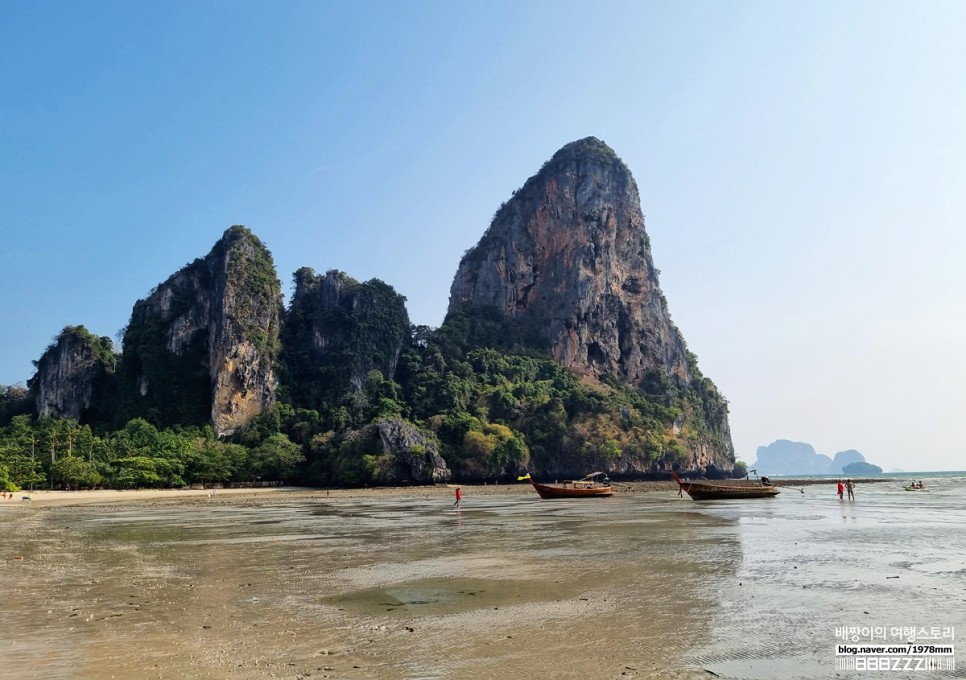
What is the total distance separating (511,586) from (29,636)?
296 inches

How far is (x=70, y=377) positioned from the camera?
94.2 meters

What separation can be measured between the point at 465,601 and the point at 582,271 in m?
104

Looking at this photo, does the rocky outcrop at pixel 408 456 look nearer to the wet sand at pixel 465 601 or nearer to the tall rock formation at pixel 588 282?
the tall rock formation at pixel 588 282

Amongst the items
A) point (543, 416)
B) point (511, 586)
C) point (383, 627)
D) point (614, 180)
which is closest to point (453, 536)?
point (511, 586)

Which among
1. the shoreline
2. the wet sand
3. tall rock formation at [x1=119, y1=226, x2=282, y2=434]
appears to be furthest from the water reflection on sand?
tall rock formation at [x1=119, y1=226, x2=282, y2=434]

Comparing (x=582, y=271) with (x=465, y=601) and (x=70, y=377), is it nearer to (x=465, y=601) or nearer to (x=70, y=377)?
(x=70, y=377)

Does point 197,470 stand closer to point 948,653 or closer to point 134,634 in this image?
point 134,634

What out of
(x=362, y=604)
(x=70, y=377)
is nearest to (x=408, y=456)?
(x=70, y=377)

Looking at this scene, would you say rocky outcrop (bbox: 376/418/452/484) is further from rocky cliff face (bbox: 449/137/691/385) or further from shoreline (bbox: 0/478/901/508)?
rocky cliff face (bbox: 449/137/691/385)

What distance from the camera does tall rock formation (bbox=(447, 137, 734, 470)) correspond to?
11062 cm

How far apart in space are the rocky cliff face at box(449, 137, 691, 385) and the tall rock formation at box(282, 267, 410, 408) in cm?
2086

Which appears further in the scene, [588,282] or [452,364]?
[588,282]

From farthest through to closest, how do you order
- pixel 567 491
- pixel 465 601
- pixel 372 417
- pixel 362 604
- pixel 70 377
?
pixel 70 377 → pixel 372 417 → pixel 567 491 → pixel 465 601 → pixel 362 604

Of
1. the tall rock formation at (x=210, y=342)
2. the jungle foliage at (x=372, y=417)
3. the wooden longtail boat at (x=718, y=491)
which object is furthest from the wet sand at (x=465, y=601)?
the tall rock formation at (x=210, y=342)
